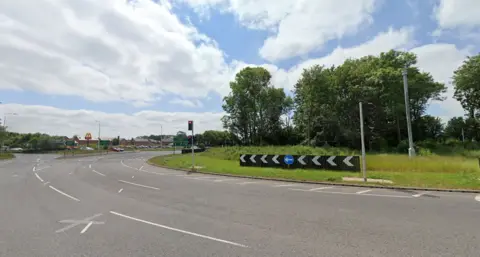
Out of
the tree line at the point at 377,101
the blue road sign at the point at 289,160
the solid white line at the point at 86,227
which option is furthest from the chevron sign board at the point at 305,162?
the tree line at the point at 377,101

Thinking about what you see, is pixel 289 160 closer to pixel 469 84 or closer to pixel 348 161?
pixel 348 161

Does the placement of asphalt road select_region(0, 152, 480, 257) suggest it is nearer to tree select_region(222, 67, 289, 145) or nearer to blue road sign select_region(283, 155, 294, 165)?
blue road sign select_region(283, 155, 294, 165)

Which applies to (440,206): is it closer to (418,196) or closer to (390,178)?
(418,196)

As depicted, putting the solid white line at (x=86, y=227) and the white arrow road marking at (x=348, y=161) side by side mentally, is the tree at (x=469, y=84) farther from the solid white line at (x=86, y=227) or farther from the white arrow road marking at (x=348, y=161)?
the solid white line at (x=86, y=227)

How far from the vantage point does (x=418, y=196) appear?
12.6 m

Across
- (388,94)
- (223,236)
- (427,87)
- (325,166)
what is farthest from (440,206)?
(427,87)

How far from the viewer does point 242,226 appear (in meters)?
7.62

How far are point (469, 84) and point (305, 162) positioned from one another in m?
43.9

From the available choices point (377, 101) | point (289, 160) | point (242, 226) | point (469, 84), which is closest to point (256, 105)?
point (377, 101)

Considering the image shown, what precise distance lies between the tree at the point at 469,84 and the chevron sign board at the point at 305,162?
4291 cm

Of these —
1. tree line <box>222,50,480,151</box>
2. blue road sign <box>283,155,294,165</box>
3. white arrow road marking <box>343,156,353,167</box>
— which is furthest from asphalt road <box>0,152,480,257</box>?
tree line <box>222,50,480,151</box>

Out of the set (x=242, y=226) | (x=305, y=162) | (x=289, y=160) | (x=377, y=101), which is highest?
(x=377, y=101)

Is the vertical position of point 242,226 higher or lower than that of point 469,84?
lower

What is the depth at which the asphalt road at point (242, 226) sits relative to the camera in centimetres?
581
